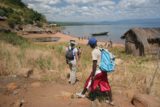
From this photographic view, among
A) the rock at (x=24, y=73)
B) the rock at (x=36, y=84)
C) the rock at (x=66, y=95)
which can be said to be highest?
the rock at (x=24, y=73)

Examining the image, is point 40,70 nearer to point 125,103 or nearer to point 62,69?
point 62,69

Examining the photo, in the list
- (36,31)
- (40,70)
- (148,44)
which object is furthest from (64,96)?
(36,31)

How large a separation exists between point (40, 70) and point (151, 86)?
4.73 metres

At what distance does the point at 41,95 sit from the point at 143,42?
16.7 metres

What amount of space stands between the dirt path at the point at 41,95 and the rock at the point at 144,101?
0.29m

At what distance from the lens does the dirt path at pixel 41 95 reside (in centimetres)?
761

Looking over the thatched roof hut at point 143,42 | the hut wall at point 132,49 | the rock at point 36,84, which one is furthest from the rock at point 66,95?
the hut wall at point 132,49

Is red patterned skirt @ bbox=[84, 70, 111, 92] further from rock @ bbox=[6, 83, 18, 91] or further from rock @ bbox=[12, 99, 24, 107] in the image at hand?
rock @ bbox=[6, 83, 18, 91]

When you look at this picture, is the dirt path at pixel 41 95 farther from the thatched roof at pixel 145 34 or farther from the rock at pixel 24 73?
the thatched roof at pixel 145 34

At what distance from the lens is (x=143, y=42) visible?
2348 centimetres

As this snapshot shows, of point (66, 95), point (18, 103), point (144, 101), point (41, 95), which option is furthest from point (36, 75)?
point (144, 101)

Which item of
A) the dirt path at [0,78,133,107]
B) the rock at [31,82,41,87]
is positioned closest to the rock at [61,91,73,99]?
the dirt path at [0,78,133,107]

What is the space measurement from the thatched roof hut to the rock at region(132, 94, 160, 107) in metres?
15.7

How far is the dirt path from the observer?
761 cm
